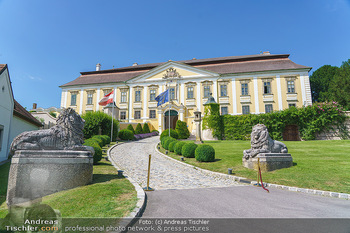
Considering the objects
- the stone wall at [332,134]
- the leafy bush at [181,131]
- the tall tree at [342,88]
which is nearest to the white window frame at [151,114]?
the leafy bush at [181,131]

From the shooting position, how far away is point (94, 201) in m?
4.86

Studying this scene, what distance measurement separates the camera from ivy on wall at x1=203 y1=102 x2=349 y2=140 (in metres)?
23.1

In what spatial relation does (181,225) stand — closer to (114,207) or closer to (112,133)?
(114,207)

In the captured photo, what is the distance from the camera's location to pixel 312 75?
49750 mm

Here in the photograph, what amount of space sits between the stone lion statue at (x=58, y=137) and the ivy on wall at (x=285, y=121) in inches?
867

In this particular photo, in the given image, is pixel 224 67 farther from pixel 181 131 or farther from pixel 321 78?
pixel 321 78

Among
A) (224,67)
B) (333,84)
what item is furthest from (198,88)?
(333,84)

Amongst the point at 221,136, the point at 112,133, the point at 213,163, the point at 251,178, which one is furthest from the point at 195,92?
the point at 251,178

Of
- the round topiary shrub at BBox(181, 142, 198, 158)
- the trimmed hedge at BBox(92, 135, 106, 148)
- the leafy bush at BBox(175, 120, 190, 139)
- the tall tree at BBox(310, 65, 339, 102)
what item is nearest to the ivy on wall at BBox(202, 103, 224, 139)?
the leafy bush at BBox(175, 120, 190, 139)

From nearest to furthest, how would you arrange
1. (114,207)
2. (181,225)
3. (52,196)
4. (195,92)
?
(181,225), (114,207), (52,196), (195,92)

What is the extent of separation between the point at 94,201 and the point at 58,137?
2.72 meters

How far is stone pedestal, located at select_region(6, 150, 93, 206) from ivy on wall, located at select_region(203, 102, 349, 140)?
22.4 meters

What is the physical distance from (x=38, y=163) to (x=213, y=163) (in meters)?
8.92

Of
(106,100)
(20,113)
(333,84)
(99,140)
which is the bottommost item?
(99,140)
